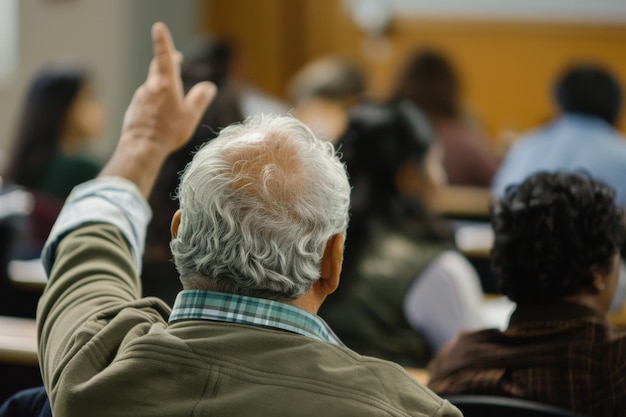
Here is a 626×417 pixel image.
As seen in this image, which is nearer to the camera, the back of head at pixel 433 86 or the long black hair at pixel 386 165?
the long black hair at pixel 386 165

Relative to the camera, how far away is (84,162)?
17.0 ft

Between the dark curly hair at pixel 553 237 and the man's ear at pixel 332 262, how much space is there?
0.64m

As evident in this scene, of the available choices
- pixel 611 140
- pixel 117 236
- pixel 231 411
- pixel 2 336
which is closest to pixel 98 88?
pixel 611 140

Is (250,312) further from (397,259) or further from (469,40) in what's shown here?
(469,40)

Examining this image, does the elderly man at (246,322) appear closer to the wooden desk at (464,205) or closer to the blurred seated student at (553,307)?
the blurred seated student at (553,307)

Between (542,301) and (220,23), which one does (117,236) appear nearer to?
(542,301)

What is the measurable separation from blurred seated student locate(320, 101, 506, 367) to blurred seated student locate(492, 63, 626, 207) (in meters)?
1.38

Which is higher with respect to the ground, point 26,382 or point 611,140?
point 611,140

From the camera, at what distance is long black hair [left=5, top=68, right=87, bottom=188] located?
522 centimetres

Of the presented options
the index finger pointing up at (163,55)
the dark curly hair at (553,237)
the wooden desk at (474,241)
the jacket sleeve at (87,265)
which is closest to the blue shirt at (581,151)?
the wooden desk at (474,241)

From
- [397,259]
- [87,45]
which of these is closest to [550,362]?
[397,259]

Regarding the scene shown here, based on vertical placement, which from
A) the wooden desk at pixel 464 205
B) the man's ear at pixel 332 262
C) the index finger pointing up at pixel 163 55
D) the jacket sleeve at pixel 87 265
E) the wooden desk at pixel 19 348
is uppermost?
the index finger pointing up at pixel 163 55

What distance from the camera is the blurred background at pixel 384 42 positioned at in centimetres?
812

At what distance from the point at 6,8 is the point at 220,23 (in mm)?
1810
